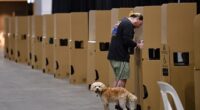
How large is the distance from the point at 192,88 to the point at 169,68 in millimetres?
481

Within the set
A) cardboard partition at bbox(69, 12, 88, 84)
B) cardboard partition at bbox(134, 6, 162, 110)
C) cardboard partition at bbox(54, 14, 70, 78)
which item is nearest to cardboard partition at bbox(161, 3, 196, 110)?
cardboard partition at bbox(134, 6, 162, 110)

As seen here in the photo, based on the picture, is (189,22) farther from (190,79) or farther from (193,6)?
(190,79)

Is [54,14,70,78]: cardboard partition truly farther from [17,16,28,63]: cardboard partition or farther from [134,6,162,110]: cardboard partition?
[134,6,162,110]: cardboard partition

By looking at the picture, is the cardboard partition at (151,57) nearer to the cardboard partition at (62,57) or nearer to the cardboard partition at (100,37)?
the cardboard partition at (100,37)

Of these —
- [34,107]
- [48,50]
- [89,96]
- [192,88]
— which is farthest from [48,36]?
[192,88]

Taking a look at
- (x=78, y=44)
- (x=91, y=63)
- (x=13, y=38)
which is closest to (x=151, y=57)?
(x=91, y=63)

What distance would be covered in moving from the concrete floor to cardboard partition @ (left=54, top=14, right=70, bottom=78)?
15.1 inches

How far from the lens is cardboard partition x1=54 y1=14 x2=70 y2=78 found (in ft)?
46.8

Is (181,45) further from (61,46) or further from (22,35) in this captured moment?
(22,35)

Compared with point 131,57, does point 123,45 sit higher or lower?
higher

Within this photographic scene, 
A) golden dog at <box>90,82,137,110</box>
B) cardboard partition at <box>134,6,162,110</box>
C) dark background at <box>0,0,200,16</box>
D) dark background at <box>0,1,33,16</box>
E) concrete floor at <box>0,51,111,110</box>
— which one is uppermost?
dark background at <box>0,1,33,16</box>

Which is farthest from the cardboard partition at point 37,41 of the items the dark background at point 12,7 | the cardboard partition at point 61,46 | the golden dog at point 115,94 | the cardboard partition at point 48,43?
the dark background at point 12,7

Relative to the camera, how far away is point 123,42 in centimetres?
825

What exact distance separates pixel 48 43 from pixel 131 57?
273 inches
